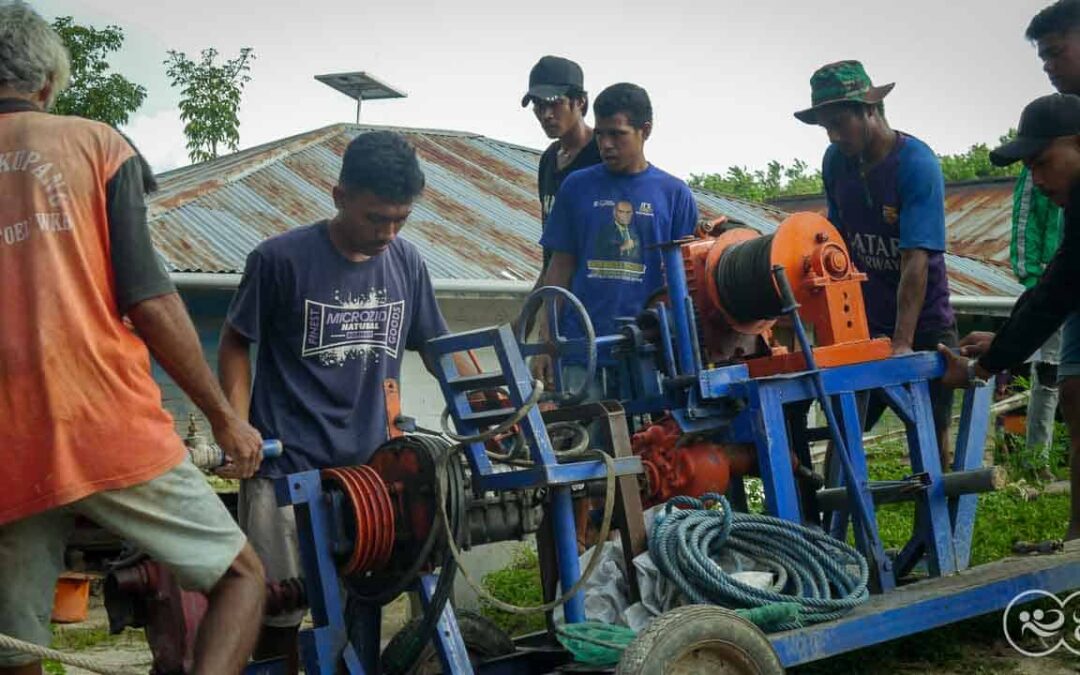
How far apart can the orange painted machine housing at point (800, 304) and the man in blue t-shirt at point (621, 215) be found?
56 centimetres

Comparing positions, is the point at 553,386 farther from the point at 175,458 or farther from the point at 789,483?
the point at 175,458

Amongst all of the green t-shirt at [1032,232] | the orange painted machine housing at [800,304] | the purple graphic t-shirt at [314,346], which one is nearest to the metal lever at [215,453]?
the purple graphic t-shirt at [314,346]


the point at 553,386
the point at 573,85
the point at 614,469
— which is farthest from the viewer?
the point at 573,85

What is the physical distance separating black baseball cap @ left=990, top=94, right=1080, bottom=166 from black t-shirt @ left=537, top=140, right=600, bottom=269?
2.38m

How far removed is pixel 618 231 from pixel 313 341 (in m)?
2.06

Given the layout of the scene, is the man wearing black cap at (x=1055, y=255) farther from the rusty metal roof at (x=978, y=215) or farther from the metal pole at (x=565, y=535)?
the rusty metal roof at (x=978, y=215)

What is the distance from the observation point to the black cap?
7203mm

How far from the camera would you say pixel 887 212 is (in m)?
6.40

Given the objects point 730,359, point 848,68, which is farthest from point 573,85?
point 730,359

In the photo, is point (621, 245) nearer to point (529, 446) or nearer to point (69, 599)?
point (529, 446)

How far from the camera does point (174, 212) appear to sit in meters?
13.1

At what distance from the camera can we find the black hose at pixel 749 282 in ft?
18.4

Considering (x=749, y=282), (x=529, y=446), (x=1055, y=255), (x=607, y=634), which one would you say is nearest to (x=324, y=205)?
(x=749, y=282)

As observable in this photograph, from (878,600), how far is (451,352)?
→ 1.91 metres
